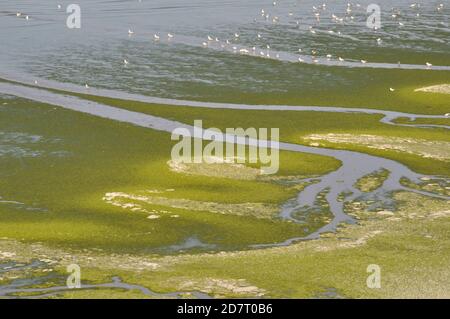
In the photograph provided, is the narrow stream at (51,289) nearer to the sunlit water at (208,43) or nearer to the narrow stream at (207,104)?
the narrow stream at (207,104)

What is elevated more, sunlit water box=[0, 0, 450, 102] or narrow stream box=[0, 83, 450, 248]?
sunlit water box=[0, 0, 450, 102]

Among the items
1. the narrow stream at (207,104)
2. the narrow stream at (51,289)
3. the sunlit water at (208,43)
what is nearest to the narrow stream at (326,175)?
the narrow stream at (207,104)

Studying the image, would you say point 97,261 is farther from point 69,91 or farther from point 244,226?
point 69,91

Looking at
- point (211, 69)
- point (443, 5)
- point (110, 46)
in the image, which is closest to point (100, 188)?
point (211, 69)

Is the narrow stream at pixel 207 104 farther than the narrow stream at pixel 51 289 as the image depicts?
Yes

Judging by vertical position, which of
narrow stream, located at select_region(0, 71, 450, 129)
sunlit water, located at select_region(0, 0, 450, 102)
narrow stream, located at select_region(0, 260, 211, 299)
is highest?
sunlit water, located at select_region(0, 0, 450, 102)

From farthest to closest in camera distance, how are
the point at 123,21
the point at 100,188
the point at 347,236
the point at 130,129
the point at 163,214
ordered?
the point at 123,21
the point at 130,129
the point at 100,188
the point at 163,214
the point at 347,236

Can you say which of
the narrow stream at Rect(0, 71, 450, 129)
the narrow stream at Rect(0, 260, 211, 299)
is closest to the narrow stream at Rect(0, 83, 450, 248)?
the narrow stream at Rect(0, 71, 450, 129)

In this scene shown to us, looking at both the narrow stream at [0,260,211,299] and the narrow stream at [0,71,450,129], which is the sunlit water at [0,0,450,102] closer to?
the narrow stream at [0,71,450,129]
